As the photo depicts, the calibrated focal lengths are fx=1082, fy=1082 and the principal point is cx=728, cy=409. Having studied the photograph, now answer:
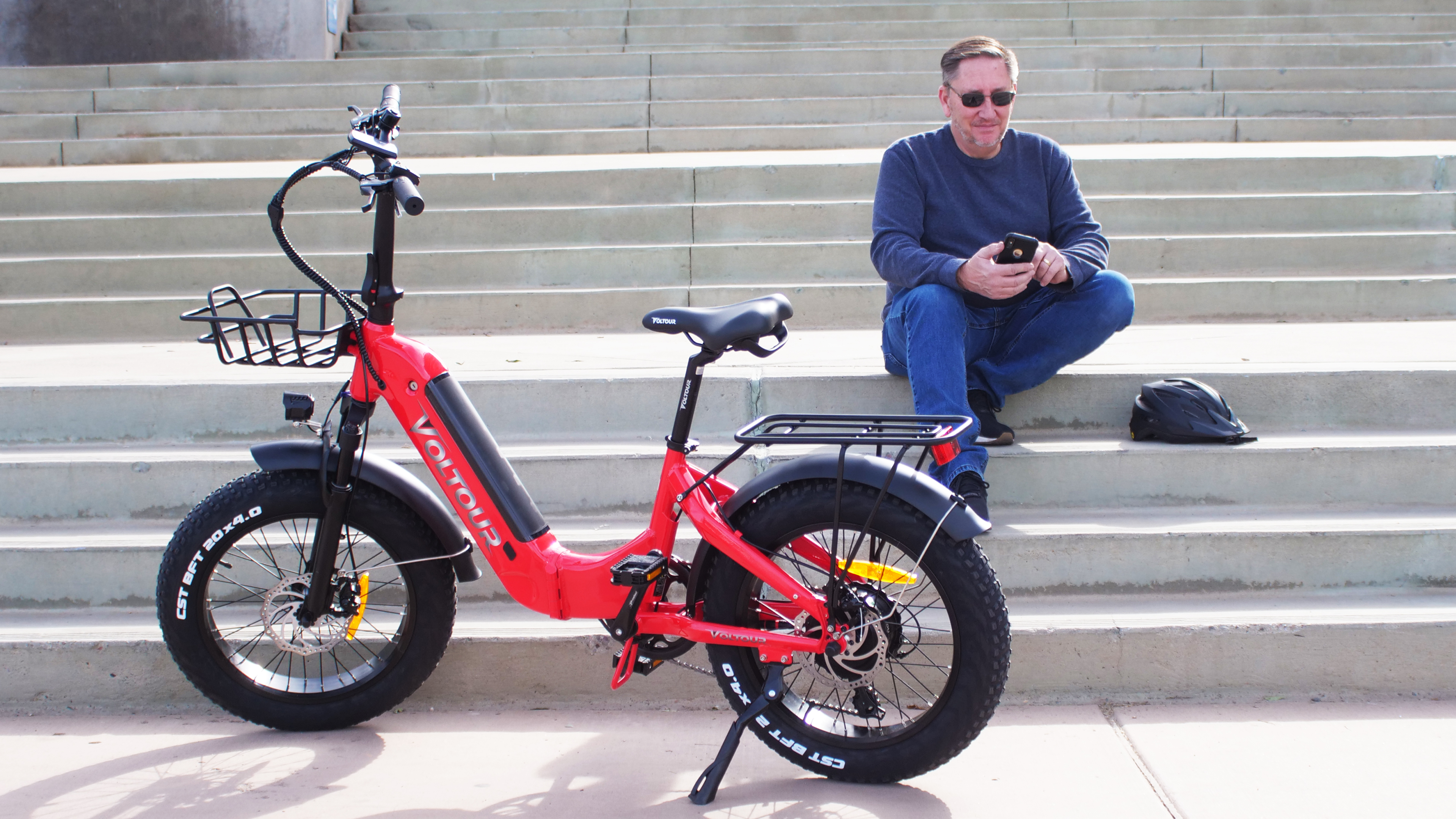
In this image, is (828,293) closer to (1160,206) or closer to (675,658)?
(1160,206)

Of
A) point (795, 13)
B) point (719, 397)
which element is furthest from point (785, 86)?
point (719, 397)

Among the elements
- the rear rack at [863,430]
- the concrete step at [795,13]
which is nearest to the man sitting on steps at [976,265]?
the rear rack at [863,430]

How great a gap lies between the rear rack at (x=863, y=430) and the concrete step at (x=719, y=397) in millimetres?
1144

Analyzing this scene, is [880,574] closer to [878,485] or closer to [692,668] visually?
[878,485]

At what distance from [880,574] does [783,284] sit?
10.4 ft

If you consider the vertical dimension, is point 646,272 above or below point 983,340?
above

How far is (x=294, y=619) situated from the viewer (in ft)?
9.29

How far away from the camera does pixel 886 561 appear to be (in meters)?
2.59

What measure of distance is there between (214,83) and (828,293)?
19.4ft

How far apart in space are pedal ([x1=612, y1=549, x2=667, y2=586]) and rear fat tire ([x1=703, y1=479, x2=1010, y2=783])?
13 cm

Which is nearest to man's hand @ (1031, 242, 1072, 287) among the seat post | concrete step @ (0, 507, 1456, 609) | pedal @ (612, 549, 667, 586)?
concrete step @ (0, 507, 1456, 609)

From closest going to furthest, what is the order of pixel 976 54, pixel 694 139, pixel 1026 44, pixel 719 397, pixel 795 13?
pixel 976 54
pixel 719 397
pixel 694 139
pixel 1026 44
pixel 795 13

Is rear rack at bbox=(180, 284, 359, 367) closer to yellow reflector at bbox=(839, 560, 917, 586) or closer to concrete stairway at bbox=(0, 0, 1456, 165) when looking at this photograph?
yellow reflector at bbox=(839, 560, 917, 586)

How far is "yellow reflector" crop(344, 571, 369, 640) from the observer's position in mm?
2814
